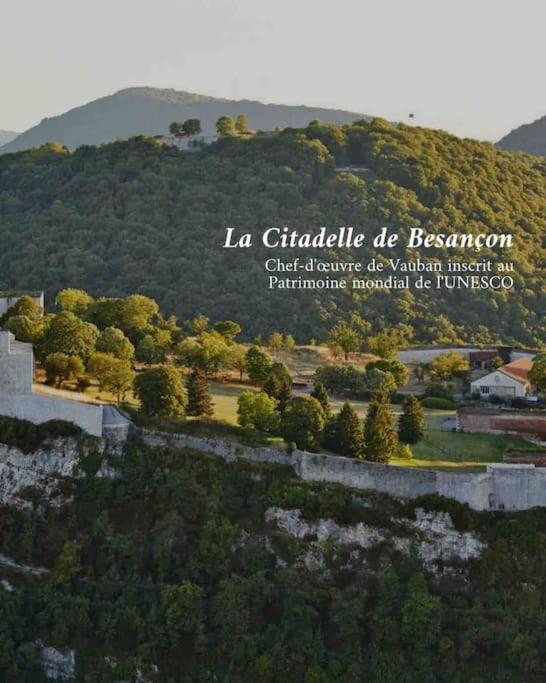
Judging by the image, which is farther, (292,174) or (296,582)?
(292,174)

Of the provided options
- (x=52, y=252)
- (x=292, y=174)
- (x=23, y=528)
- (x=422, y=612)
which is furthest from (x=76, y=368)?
(x=292, y=174)

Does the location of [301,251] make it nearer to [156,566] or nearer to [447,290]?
[447,290]

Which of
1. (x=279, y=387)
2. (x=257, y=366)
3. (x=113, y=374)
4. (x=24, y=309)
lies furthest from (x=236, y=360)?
(x=113, y=374)

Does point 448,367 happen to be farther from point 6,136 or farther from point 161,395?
point 6,136

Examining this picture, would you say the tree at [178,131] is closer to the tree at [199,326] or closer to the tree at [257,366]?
the tree at [199,326]

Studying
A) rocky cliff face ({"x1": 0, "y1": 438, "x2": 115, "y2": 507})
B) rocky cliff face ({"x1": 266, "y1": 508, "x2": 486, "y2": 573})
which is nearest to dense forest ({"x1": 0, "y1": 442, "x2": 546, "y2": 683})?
rocky cliff face ({"x1": 266, "y1": 508, "x2": 486, "y2": 573})

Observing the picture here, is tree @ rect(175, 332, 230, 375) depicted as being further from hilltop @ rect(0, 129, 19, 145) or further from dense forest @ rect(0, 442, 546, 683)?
hilltop @ rect(0, 129, 19, 145)

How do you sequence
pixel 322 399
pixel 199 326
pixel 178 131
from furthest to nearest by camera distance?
1. pixel 178 131
2. pixel 199 326
3. pixel 322 399

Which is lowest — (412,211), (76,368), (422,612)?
(422,612)
